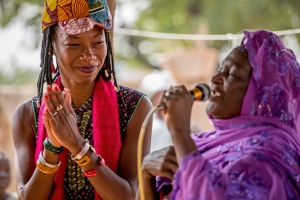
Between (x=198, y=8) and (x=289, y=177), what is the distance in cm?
1375

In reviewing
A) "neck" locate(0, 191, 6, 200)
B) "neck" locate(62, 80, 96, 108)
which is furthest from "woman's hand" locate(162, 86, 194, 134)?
"neck" locate(0, 191, 6, 200)

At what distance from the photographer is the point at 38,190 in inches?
150

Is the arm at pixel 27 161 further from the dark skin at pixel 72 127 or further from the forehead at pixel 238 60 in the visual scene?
the forehead at pixel 238 60

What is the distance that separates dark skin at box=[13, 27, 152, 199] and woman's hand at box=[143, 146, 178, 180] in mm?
480

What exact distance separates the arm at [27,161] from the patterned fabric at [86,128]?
0.06m

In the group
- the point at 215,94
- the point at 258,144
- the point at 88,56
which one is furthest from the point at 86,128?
the point at 258,144

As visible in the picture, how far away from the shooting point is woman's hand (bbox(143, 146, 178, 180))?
3171 mm

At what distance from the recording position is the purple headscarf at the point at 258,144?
2928mm

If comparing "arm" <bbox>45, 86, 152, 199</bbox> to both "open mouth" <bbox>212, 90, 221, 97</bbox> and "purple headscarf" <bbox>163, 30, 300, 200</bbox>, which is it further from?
"open mouth" <bbox>212, 90, 221, 97</bbox>

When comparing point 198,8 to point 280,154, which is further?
point 198,8

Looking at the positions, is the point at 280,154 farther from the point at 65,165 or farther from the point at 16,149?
the point at 16,149

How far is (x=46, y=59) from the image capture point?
4090 millimetres

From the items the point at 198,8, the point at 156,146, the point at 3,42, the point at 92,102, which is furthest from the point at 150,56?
the point at 92,102

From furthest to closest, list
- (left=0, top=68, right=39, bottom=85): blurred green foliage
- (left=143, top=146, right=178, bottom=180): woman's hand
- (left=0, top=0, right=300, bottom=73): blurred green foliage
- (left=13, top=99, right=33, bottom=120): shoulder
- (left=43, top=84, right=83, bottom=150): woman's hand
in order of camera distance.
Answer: (left=0, top=68, right=39, bottom=85): blurred green foliage → (left=0, top=0, right=300, bottom=73): blurred green foliage → (left=13, top=99, right=33, bottom=120): shoulder → (left=43, top=84, right=83, bottom=150): woman's hand → (left=143, top=146, right=178, bottom=180): woman's hand
